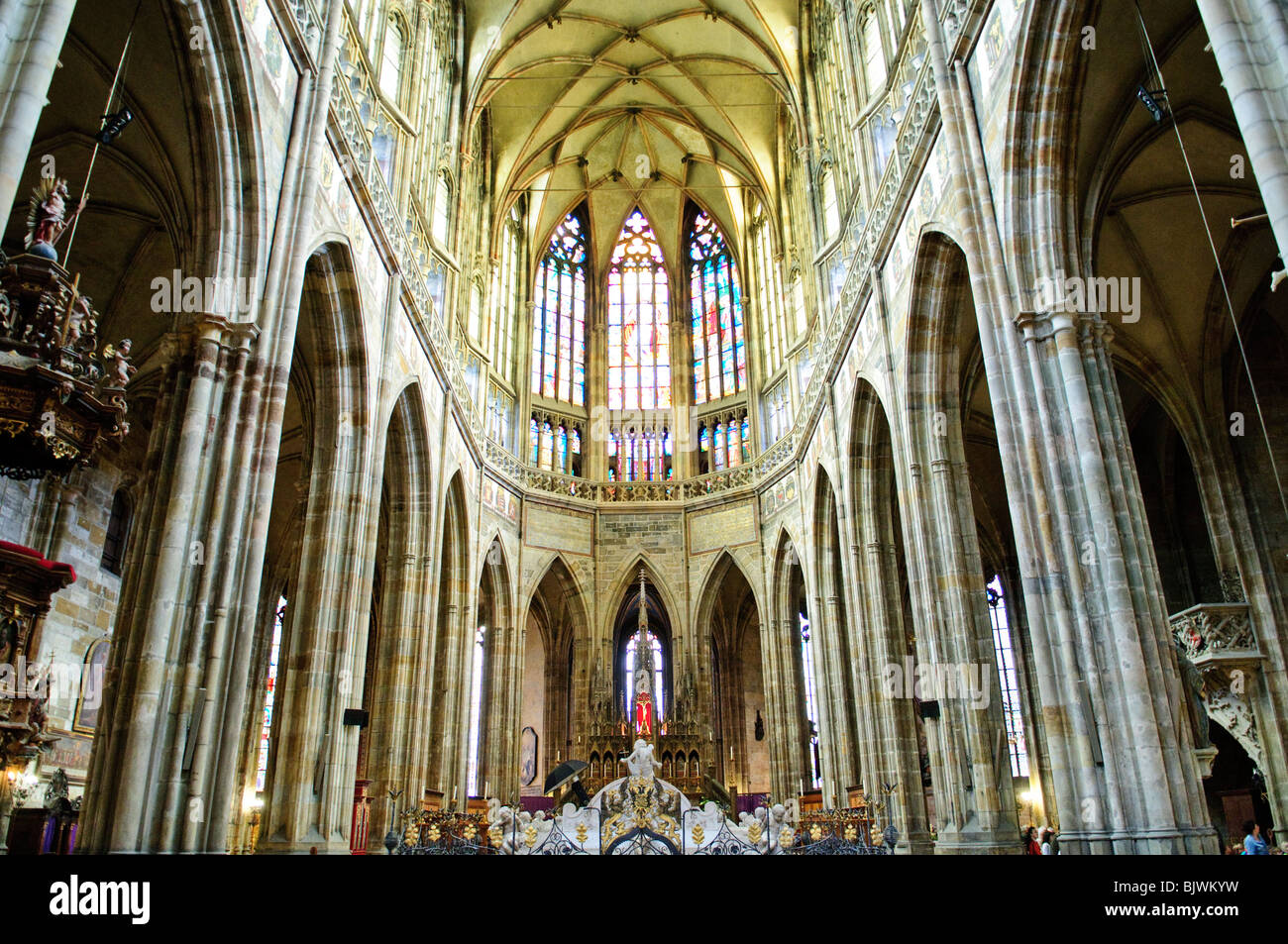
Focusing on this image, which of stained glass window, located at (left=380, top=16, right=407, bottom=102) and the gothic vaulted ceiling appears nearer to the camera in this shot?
stained glass window, located at (left=380, top=16, right=407, bottom=102)

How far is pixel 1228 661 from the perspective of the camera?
13805mm

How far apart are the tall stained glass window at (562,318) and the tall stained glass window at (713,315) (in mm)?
4106

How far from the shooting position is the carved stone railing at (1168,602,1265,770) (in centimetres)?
1382

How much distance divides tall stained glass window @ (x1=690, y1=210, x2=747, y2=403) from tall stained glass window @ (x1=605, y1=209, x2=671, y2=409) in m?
1.10

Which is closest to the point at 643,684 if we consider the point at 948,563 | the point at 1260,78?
the point at 948,563

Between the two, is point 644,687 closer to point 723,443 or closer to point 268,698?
point 723,443

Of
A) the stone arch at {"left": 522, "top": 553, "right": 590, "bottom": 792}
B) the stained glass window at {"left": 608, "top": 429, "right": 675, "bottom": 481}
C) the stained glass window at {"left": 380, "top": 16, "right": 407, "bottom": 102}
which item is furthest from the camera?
the stained glass window at {"left": 608, "top": 429, "right": 675, "bottom": 481}

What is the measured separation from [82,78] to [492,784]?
61.2 ft

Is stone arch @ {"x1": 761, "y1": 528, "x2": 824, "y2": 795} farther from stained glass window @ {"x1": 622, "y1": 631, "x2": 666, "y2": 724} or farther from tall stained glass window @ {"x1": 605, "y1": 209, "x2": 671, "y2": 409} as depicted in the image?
tall stained glass window @ {"x1": 605, "y1": 209, "x2": 671, "y2": 409}

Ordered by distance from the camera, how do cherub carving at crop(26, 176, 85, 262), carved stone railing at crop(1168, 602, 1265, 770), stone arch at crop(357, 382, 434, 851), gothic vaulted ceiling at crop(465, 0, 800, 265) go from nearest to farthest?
cherub carving at crop(26, 176, 85, 262) < carved stone railing at crop(1168, 602, 1265, 770) < stone arch at crop(357, 382, 434, 851) < gothic vaulted ceiling at crop(465, 0, 800, 265)

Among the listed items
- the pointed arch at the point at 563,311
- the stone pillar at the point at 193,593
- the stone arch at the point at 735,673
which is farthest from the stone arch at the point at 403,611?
the pointed arch at the point at 563,311

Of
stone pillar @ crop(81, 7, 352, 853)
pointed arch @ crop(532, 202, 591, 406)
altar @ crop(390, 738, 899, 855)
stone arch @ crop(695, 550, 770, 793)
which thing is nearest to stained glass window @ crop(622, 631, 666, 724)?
stone arch @ crop(695, 550, 770, 793)

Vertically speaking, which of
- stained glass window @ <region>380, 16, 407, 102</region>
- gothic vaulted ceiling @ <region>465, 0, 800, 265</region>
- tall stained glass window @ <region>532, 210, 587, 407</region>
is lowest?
stained glass window @ <region>380, 16, 407, 102</region>

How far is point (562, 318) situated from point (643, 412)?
179 inches
